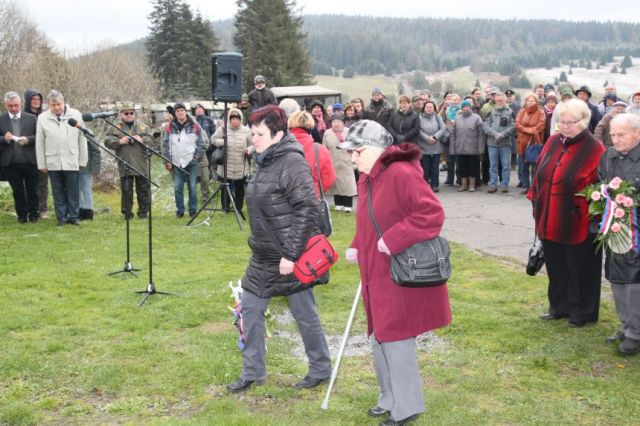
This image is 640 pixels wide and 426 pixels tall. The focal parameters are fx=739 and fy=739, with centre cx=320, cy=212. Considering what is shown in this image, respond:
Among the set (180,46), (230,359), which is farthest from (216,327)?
(180,46)

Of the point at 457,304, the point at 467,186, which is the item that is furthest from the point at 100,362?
the point at 467,186

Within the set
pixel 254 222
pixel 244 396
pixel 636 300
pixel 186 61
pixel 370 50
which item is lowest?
pixel 244 396

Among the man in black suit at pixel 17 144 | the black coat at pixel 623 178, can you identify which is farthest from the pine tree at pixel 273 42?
the black coat at pixel 623 178

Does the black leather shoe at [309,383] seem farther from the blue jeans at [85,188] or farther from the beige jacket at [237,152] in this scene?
the blue jeans at [85,188]

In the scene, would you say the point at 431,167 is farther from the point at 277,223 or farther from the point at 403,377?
the point at 403,377

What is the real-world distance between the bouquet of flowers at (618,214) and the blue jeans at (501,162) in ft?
30.5

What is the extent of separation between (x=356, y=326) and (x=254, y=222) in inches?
88.8

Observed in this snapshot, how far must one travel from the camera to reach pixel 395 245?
14.1ft

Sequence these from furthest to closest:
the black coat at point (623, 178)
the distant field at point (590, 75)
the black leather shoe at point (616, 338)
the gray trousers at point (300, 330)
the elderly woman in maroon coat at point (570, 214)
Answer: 1. the distant field at point (590, 75)
2. the elderly woman in maroon coat at point (570, 214)
3. the black leather shoe at point (616, 338)
4. the black coat at point (623, 178)
5. the gray trousers at point (300, 330)

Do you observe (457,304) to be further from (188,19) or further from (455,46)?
(455,46)

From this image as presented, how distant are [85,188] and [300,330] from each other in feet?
28.0

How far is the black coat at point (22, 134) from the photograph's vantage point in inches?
477

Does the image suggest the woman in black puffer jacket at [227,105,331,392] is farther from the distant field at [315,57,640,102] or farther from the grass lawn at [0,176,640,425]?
the distant field at [315,57,640,102]

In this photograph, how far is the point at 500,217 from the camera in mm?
12797
